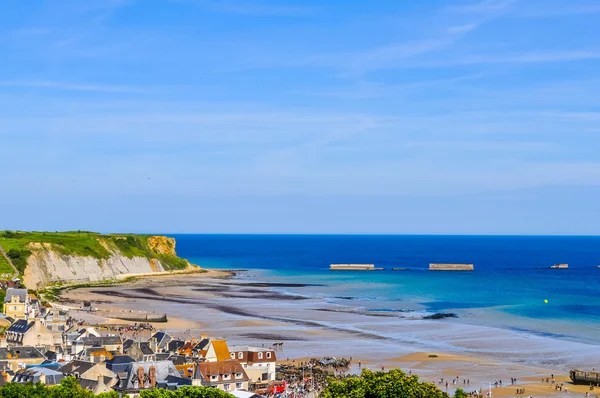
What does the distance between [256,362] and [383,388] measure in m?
22.5

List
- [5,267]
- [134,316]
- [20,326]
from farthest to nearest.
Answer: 1. [5,267]
2. [134,316]
3. [20,326]

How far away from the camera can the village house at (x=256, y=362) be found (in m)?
73.2

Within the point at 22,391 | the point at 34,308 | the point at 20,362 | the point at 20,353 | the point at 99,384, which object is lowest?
the point at 99,384

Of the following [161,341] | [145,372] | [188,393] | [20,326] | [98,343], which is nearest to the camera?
[188,393]

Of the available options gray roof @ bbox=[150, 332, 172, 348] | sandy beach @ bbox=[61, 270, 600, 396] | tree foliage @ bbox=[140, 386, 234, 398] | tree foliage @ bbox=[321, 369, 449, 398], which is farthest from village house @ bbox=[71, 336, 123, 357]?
tree foliage @ bbox=[321, 369, 449, 398]

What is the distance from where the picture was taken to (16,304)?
106 meters

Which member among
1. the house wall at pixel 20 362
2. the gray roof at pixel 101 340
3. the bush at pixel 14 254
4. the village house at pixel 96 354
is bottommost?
the house wall at pixel 20 362

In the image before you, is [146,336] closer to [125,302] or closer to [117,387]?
[117,387]

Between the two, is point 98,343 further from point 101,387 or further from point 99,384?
point 101,387

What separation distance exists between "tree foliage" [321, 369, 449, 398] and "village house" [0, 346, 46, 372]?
96.8ft

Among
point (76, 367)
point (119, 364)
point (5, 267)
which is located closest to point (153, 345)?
point (76, 367)

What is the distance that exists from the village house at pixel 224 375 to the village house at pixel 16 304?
150 ft

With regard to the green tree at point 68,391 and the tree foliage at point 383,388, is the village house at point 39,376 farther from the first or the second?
the tree foliage at point 383,388

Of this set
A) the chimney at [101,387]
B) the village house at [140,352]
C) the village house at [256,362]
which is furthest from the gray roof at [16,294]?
the chimney at [101,387]
